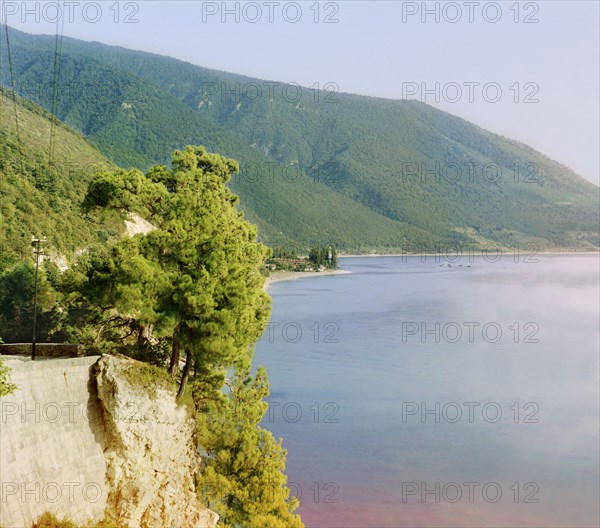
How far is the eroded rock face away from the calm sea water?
4.78 meters

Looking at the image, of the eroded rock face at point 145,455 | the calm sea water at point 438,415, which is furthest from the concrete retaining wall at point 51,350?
A: the calm sea water at point 438,415

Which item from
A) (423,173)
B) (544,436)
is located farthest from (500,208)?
(544,436)

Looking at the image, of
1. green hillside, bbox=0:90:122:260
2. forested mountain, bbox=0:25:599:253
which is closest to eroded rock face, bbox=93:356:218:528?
green hillside, bbox=0:90:122:260

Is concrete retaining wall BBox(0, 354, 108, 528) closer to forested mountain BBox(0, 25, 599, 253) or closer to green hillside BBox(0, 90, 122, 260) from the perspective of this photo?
green hillside BBox(0, 90, 122, 260)

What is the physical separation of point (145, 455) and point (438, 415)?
49.7ft

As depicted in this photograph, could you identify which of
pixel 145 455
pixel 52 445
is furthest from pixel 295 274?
pixel 52 445

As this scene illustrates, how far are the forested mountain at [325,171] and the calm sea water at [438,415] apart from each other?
5449 cm

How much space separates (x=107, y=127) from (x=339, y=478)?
106m

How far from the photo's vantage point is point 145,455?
36.8ft

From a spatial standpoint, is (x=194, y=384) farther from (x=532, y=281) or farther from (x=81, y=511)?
(x=532, y=281)

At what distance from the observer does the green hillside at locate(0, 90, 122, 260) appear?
69.7ft

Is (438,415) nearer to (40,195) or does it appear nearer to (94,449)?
(40,195)

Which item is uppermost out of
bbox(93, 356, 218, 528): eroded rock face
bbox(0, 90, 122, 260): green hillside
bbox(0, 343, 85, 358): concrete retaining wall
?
bbox(0, 90, 122, 260): green hillside

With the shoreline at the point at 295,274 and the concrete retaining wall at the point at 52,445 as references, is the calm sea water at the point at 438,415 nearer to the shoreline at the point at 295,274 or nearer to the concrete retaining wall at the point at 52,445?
the concrete retaining wall at the point at 52,445
